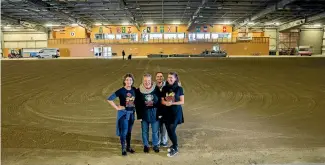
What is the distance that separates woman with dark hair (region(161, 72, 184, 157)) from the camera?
16.5ft

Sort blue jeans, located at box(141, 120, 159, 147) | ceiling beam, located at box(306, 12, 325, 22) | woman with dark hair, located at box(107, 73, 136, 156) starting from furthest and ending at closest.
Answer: ceiling beam, located at box(306, 12, 325, 22) < blue jeans, located at box(141, 120, 159, 147) < woman with dark hair, located at box(107, 73, 136, 156)

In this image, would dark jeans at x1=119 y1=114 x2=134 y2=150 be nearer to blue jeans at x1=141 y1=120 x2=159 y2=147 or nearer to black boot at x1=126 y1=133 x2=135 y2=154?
black boot at x1=126 y1=133 x2=135 y2=154

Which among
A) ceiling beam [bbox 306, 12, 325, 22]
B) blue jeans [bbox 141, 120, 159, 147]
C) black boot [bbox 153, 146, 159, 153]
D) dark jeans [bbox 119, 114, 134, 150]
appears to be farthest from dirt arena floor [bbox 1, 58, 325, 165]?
A: ceiling beam [bbox 306, 12, 325, 22]

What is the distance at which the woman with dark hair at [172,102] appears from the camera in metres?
5.04

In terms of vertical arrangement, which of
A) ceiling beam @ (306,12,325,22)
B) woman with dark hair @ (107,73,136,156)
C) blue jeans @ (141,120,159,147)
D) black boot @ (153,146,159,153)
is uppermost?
ceiling beam @ (306,12,325,22)

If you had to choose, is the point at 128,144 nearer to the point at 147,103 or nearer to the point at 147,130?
the point at 147,130

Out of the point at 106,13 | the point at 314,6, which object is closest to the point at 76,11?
the point at 106,13

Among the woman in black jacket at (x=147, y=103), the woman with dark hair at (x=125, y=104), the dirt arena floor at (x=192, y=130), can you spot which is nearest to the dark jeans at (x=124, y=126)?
the woman with dark hair at (x=125, y=104)

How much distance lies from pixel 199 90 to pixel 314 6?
1311 inches

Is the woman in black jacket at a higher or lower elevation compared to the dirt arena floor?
higher

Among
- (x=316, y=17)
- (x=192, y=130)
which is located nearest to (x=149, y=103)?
(x=192, y=130)

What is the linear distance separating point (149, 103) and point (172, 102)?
0.43 m

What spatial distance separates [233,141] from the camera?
6031 mm

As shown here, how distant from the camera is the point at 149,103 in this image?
16.6 feet
